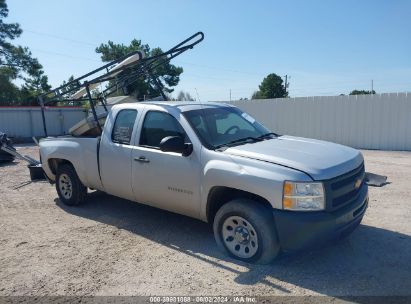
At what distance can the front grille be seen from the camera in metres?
3.74

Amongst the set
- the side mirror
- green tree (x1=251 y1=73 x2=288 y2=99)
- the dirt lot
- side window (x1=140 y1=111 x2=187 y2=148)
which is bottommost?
the dirt lot

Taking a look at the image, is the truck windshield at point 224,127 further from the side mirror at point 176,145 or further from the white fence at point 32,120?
the white fence at point 32,120

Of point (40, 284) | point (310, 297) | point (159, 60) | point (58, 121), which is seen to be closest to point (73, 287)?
point (40, 284)

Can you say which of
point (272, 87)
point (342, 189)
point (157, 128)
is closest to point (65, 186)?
point (157, 128)

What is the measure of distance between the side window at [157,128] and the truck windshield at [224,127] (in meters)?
0.22

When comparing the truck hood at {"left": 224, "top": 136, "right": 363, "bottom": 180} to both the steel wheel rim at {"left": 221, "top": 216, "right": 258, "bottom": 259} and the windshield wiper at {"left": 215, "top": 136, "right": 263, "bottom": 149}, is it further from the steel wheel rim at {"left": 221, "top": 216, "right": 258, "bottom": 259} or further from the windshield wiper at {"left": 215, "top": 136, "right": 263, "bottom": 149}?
the steel wheel rim at {"left": 221, "top": 216, "right": 258, "bottom": 259}

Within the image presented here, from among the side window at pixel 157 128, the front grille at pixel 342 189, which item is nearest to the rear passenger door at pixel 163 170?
the side window at pixel 157 128

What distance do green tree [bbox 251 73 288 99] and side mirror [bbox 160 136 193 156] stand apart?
50.9m

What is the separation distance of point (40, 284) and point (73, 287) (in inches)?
15.2

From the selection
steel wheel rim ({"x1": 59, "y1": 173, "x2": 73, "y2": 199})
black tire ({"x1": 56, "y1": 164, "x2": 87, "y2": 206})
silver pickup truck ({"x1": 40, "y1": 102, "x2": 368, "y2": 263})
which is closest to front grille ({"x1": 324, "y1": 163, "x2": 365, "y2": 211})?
silver pickup truck ({"x1": 40, "y1": 102, "x2": 368, "y2": 263})

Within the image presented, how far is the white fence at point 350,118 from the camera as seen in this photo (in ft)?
45.5

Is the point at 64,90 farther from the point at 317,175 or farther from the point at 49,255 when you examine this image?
the point at 317,175

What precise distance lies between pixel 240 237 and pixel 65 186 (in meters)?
3.87

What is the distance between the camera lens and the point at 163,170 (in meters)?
4.75
